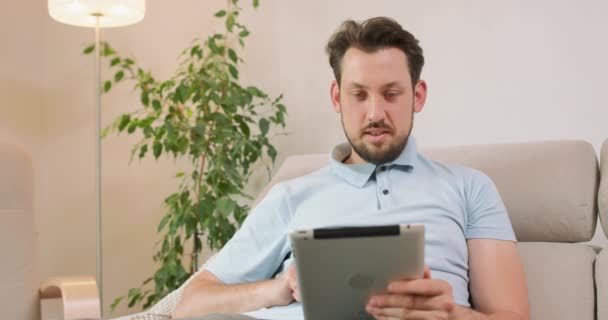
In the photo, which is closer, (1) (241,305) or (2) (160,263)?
(1) (241,305)

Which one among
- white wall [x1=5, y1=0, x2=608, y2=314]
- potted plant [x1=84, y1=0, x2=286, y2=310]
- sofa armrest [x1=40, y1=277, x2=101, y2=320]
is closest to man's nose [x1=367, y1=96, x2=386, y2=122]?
sofa armrest [x1=40, y1=277, x2=101, y2=320]

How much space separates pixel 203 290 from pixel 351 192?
0.36 metres

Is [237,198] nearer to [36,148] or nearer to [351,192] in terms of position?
[36,148]

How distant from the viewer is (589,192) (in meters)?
1.58

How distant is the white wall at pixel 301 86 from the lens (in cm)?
222

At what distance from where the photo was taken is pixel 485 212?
57.6 inches

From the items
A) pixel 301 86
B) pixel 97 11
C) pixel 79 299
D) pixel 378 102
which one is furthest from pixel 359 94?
pixel 97 11

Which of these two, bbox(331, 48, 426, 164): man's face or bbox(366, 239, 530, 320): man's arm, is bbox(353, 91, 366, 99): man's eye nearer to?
bbox(331, 48, 426, 164): man's face

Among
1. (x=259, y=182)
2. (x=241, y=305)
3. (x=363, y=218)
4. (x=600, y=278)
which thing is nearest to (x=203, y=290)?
(x=241, y=305)

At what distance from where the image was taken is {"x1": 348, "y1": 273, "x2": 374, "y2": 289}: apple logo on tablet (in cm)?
105

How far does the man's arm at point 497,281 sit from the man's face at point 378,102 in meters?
0.27

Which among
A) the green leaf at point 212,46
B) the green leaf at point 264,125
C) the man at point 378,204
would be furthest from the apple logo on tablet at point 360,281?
the green leaf at point 212,46

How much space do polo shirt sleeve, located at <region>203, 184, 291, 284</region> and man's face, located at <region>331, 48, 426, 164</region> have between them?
210 millimetres

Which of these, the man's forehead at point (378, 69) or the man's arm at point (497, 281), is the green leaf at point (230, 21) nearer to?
the man's forehead at point (378, 69)
